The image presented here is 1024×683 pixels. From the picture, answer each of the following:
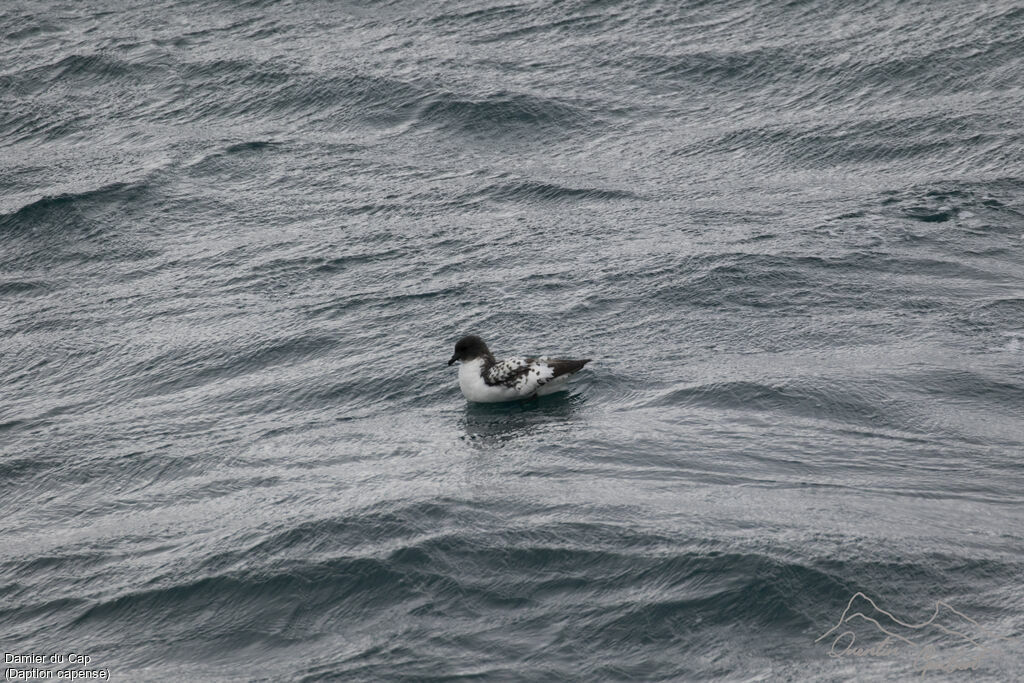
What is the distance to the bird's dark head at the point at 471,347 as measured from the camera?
12422 millimetres

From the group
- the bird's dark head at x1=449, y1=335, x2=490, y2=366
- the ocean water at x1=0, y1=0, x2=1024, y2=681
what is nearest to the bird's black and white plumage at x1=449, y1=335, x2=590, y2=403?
the bird's dark head at x1=449, y1=335, x2=490, y2=366

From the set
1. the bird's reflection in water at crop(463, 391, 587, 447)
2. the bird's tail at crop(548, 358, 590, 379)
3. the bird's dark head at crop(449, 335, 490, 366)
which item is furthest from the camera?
the bird's dark head at crop(449, 335, 490, 366)

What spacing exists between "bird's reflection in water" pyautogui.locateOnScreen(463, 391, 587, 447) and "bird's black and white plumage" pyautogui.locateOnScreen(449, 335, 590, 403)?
4.0 inches

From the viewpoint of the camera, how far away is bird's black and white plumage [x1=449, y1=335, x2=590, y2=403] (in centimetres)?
1216

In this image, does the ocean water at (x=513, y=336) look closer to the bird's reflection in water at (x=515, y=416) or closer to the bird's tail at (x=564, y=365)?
the bird's reflection in water at (x=515, y=416)

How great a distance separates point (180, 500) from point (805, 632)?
5.50m

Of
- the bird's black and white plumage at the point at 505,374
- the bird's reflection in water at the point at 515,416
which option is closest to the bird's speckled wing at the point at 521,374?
the bird's black and white plumage at the point at 505,374

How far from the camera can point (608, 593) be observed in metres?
8.19

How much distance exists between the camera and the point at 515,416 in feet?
40.3

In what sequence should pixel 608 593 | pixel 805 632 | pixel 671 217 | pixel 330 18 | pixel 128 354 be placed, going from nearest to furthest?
1. pixel 805 632
2. pixel 608 593
3. pixel 128 354
4. pixel 671 217
5. pixel 330 18

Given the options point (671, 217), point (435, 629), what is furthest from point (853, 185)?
point (435, 629)

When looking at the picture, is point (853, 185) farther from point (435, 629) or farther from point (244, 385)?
point (435, 629)

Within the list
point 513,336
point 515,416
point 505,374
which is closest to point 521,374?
point 505,374

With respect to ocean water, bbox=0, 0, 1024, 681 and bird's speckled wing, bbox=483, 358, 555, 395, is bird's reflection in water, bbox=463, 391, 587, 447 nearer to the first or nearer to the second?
ocean water, bbox=0, 0, 1024, 681
